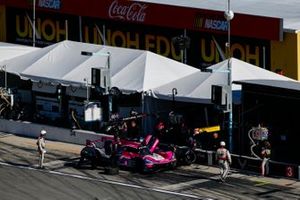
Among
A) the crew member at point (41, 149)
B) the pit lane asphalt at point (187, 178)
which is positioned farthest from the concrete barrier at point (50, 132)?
the crew member at point (41, 149)

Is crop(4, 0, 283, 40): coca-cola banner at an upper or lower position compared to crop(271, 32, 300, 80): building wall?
upper

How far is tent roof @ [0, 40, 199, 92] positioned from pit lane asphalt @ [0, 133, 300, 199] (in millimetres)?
3996

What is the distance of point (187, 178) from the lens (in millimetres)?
31953

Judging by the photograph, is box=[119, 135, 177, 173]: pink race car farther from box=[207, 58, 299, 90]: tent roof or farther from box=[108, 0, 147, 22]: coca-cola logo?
box=[108, 0, 147, 22]: coca-cola logo

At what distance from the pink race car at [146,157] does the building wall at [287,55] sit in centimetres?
877

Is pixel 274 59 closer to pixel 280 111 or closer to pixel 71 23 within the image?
pixel 280 111

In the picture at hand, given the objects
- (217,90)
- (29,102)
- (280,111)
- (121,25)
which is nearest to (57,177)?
(217,90)

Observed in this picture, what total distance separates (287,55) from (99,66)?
27.6 feet

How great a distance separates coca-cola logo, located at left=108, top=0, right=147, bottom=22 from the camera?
45.2m

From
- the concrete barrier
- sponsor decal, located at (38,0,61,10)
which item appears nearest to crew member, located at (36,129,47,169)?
the concrete barrier

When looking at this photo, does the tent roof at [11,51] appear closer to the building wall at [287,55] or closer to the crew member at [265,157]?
the building wall at [287,55]

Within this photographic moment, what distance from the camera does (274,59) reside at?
132ft

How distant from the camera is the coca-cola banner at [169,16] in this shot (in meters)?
40.1

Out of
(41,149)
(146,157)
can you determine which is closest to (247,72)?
(146,157)
